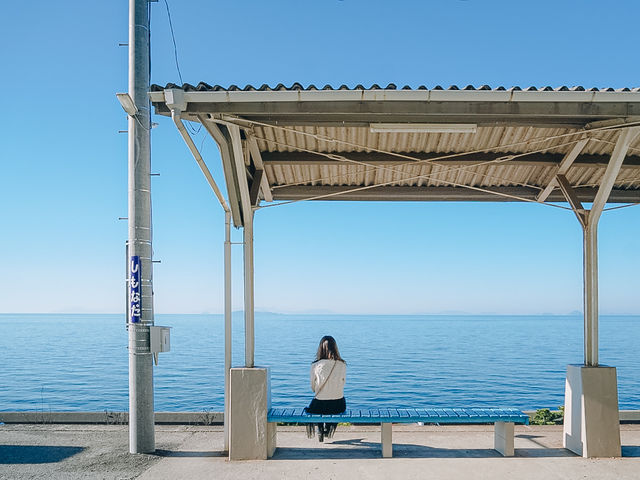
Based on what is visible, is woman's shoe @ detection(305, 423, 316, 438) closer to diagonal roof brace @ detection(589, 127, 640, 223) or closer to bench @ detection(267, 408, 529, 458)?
bench @ detection(267, 408, 529, 458)

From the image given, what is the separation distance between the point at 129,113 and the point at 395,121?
282cm

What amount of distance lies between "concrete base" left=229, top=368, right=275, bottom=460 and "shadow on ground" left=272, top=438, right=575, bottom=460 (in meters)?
0.27

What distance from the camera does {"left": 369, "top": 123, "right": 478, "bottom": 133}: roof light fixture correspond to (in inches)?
235

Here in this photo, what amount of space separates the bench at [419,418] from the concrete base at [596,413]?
0.65m

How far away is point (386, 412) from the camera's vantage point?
6.33 meters

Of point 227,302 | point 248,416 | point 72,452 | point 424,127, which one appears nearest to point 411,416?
point 248,416

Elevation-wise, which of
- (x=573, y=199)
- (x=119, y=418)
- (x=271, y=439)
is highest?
(x=573, y=199)

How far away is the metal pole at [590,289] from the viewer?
21.4 feet

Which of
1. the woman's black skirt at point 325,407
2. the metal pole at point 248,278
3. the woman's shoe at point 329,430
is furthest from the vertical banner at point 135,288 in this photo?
the woman's shoe at point 329,430

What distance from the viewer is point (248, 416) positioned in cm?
620

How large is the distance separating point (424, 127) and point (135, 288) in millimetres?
3458

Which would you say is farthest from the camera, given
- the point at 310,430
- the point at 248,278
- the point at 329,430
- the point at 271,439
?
the point at 310,430

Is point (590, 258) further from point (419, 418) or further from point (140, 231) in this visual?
point (140, 231)

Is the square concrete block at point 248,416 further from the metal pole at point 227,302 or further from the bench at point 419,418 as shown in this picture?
the metal pole at point 227,302
